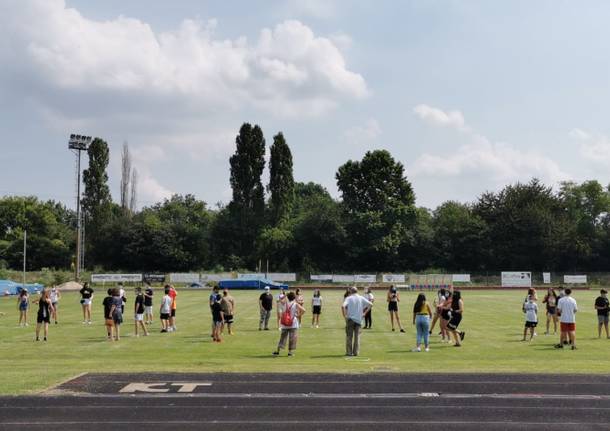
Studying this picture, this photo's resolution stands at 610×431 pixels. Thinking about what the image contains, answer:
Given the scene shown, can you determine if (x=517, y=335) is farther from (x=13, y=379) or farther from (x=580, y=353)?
(x=13, y=379)

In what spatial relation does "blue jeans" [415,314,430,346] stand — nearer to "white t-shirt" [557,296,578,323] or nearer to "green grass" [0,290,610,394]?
"green grass" [0,290,610,394]

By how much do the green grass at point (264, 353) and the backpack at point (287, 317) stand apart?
3.40 ft

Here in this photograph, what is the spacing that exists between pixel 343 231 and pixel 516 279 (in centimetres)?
2315

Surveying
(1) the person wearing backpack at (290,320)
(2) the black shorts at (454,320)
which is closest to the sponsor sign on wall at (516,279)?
(2) the black shorts at (454,320)

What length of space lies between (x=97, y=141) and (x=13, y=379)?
83786mm

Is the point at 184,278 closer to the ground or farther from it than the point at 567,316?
closer to the ground

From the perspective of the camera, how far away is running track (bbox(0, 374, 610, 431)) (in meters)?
10.9

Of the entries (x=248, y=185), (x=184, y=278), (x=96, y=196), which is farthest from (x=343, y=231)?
Answer: (x=96, y=196)

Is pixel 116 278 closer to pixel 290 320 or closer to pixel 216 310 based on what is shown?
pixel 216 310

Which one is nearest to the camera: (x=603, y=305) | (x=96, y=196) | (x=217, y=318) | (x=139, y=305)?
(x=217, y=318)

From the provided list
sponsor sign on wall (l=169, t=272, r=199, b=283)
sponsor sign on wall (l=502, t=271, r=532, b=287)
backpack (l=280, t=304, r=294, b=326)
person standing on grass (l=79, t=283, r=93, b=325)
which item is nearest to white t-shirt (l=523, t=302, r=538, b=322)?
backpack (l=280, t=304, r=294, b=326)

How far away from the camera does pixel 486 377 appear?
50.1ft

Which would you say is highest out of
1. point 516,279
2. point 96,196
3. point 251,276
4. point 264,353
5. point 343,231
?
point 96,196

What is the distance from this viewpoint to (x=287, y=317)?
1911cm
